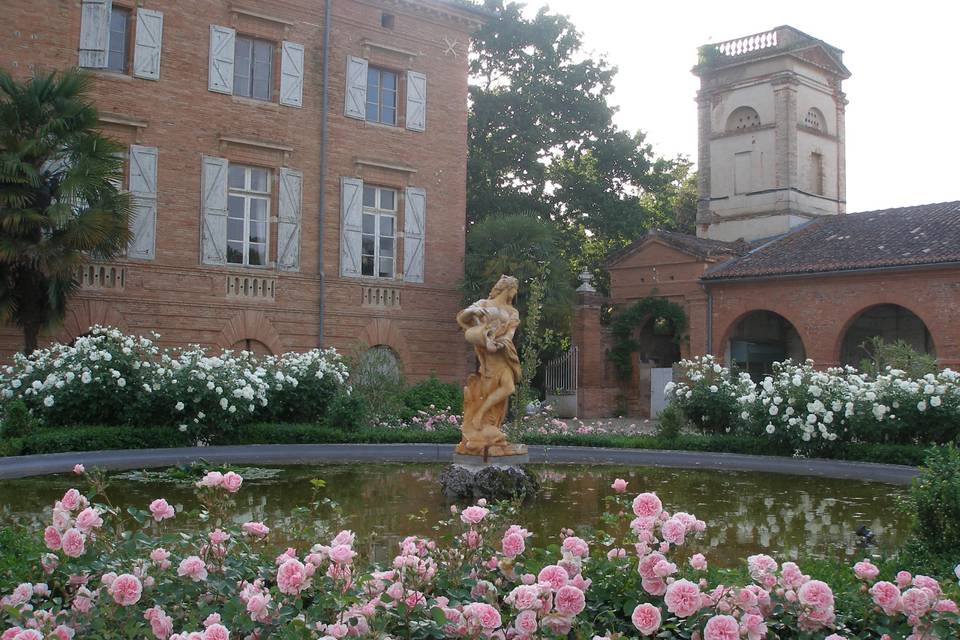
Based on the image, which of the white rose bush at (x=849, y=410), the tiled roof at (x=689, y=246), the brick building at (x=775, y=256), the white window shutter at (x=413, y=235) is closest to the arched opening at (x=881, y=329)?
the brick building at (x=775, y=256)

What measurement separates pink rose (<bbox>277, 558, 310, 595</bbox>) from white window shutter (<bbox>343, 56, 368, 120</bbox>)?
64.9 ft

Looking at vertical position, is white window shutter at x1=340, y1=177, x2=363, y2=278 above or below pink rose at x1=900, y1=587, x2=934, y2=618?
above

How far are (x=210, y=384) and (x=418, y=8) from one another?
518 inches

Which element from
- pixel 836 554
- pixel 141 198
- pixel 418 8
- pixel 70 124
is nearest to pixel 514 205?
pixel 418 8

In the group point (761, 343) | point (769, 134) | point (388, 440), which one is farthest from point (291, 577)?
point (769, 134)

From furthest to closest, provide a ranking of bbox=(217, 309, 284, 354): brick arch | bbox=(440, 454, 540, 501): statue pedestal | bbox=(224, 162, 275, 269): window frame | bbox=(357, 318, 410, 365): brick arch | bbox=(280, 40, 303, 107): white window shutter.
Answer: bbox=(357, 318, 410, 365): brick arch < bbox=(280, 40, 303, 107): white window shutter < bbox=(224, 162, 275, 269): window frame < bbox=(217, 309, 284, 354): brick arch < bbox=(440, 454, 540, 501): statue pedestal

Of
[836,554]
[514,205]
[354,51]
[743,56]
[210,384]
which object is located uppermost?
[743,56]

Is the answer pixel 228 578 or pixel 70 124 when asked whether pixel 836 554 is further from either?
pixel 70 124

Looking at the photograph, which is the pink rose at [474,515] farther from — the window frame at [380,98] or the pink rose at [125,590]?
the window frame at [380,98]

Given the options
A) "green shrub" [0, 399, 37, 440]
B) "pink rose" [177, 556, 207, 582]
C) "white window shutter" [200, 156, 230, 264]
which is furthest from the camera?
"white window shutter" [200, 156, 230, 264]

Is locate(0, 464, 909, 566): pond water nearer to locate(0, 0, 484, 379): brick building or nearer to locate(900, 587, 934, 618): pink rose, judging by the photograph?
locate(900, 587, 934, 618): pink rose

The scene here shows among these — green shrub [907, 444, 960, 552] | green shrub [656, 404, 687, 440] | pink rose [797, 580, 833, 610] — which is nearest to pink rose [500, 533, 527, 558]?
pink rose [797, 580, 833, 610]

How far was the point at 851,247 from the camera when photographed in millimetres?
25219

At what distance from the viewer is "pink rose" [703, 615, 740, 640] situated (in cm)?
293
